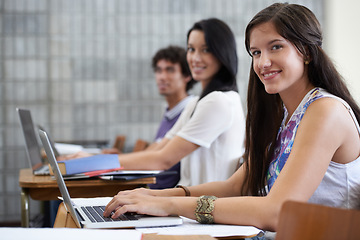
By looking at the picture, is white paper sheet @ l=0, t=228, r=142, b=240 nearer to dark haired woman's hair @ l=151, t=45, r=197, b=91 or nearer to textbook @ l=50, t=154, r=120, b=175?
textbook @ l=50, t=154, r=120, b=175

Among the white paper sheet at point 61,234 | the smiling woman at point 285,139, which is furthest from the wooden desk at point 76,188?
the white paper sheet at point 61,234

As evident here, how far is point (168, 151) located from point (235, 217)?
1.26 meters

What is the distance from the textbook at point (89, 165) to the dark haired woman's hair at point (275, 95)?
0.72m

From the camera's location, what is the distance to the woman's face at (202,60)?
2.65 m

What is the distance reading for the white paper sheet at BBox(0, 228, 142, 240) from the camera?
93 centimetres

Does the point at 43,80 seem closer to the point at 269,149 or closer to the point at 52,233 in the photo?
the point at 269,149

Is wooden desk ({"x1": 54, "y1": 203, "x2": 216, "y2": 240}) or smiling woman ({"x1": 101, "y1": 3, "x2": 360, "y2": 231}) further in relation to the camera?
smiling woman ({"x1": 101, "y1": 3, "x2": 360, "y2": 231})

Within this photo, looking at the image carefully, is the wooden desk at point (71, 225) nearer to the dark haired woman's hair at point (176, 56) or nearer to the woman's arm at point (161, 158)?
the woman's arm at point (161, 158)

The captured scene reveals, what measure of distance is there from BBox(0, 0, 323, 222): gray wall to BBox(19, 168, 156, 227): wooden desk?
2999mm

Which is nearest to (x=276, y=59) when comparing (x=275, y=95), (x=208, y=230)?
(x=275, y=95)

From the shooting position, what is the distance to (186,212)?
1235mm

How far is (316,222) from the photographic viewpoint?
818 millimetres

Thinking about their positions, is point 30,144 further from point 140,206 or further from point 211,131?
point 140,206

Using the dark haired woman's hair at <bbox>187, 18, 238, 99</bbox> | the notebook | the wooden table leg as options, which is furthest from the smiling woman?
the notebook
